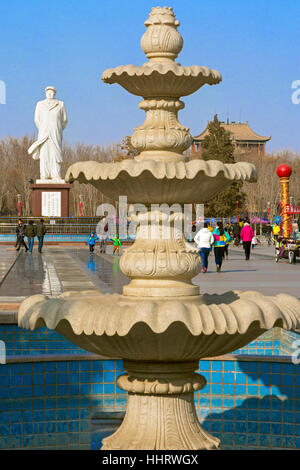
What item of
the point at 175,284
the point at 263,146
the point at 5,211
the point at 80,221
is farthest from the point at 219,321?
the point at 263,146

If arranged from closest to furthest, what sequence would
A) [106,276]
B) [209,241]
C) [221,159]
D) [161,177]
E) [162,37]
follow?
[161,177]
[162,37]
[106,276]
[209,241]
[221,159]

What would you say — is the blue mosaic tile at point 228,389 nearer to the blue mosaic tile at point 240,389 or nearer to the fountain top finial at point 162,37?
the blue mosaic tile at point 240,389

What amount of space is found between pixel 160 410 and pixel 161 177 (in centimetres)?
172

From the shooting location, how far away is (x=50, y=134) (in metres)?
47.1

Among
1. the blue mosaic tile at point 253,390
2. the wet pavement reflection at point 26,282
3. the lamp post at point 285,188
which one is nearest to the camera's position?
the blue mosaic tile at point 253,390

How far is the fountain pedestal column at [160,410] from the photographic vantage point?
5.29m

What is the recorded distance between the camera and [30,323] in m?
5.04

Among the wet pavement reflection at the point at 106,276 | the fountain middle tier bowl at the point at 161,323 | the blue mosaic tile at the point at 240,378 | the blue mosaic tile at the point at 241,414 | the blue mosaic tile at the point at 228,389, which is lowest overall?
the blue mosaic tile at the point at 241,414

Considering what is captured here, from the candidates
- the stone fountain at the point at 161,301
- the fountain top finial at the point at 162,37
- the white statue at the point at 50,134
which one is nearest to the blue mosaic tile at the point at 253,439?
the stone fountain at the point at 161,301

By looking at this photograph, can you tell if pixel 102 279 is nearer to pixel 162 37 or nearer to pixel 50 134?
pixel 162 37

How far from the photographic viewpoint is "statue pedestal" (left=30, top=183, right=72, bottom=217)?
149ft

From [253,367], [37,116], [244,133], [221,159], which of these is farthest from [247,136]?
[253,367]

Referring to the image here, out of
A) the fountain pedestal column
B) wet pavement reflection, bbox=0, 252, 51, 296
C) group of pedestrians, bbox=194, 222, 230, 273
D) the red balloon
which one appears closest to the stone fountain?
the fountain pedestal column

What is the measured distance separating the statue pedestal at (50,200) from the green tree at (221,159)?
17.5 meters
